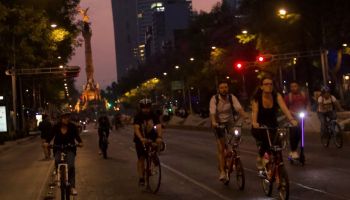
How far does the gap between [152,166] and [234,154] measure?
5.48ft

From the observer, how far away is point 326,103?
19500mm

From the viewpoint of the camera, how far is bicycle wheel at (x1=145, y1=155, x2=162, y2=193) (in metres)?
12.4

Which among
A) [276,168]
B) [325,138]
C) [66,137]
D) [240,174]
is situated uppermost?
[66,137]

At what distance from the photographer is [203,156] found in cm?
2092

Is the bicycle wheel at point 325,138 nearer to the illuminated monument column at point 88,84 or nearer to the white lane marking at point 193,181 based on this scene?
the white lane marking at point 193,181

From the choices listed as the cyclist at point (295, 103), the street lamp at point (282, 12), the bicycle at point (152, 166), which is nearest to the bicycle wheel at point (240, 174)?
the bicycle at point (152, 166)

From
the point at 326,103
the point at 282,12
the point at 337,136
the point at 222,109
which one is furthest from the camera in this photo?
the point at 282,12

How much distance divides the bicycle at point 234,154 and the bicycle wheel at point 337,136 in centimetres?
832

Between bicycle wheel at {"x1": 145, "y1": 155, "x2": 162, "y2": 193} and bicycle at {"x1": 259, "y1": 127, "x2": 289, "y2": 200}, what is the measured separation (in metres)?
2.34

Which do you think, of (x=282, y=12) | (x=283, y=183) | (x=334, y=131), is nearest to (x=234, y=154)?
(x=283, y=183)

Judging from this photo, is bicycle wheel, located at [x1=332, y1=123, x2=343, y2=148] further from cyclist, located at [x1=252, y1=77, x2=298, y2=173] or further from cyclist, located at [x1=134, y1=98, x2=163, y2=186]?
cyclist, located at [x1=252, y1=77, x2=298, y2=173]

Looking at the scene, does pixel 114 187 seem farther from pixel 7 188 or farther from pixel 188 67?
pixel 188 67

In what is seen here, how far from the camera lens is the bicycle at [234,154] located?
465 inches

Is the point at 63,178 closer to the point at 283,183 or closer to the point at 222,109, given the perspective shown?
the point at 222,109
